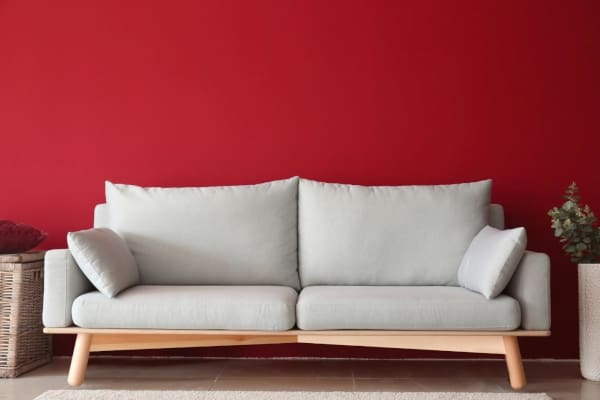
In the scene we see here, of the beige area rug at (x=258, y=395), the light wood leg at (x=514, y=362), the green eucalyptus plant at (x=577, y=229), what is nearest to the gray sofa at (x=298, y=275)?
the light wood leg at (x=514, y=362)

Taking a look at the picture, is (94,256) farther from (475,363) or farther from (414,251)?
(475,363)

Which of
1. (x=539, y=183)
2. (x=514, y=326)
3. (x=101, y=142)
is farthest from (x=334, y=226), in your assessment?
(x=101, y=142)

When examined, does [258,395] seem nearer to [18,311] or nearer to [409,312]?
[409,312]

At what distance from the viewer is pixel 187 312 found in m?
2.62

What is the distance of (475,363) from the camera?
330 centimetres

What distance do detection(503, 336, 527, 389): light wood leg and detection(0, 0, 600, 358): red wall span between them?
35.4 inches

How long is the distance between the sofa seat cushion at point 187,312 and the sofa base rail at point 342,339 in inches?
1.2

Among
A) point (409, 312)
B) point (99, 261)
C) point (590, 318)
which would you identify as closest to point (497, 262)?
point (409, 312)

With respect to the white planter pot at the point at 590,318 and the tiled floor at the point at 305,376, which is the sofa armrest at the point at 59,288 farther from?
the white planter pot at the point at 590,318

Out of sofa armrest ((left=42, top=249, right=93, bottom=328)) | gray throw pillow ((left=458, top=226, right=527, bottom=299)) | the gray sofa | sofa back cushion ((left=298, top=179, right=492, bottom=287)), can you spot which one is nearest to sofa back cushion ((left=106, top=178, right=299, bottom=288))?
the gray sofa

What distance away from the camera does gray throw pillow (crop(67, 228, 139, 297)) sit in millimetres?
2680

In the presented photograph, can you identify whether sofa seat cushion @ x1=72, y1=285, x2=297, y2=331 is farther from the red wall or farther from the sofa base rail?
the red wall

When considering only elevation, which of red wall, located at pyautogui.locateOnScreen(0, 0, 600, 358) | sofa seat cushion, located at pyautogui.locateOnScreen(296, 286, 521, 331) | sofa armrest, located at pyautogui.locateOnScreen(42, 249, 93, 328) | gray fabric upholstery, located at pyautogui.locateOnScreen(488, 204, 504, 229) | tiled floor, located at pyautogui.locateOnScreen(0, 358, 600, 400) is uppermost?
red wall, located at pyautogui.locateOnScreen(0, 0, 600, 358)

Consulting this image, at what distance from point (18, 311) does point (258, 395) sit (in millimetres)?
1251
